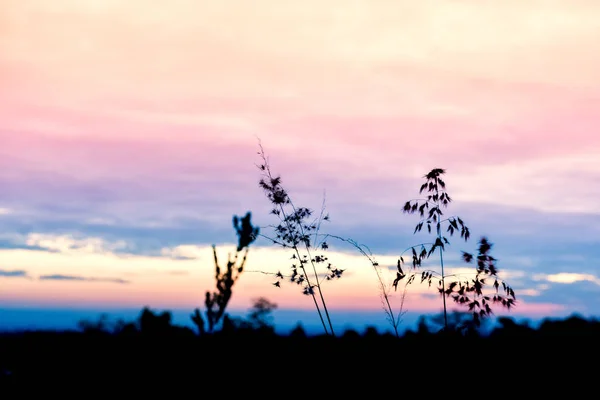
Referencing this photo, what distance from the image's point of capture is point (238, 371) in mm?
8438

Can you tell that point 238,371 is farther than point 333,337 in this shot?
No

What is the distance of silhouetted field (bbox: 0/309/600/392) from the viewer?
26.9ft

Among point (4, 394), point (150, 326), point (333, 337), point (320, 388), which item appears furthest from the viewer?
point (333, 337)

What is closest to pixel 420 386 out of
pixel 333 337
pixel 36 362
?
pixel 333 337

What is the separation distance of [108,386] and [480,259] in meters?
6.91

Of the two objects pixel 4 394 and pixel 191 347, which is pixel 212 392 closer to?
pixel 191 347

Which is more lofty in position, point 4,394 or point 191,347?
point 191,347

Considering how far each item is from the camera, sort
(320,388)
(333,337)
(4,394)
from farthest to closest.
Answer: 1. (333,337)
2. (320,388)
3. (4,394)

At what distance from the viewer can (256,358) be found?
890cm

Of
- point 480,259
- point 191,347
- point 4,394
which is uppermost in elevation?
point 480,259

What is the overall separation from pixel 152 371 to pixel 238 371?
1179 millimetres

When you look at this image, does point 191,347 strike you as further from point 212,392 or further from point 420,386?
point 420,386

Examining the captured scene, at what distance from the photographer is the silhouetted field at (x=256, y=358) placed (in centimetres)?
821

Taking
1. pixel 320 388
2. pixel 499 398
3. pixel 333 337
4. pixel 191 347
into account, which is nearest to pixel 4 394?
pixel 191 347
